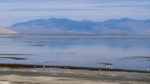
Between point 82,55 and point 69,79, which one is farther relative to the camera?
point 82,55

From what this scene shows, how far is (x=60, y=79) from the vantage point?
15.0m

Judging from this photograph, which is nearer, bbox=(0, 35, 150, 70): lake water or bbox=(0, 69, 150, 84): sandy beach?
bbox=(0, 69, 150, 84): sandy beach

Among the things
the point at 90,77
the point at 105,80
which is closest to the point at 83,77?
the point at 90,77

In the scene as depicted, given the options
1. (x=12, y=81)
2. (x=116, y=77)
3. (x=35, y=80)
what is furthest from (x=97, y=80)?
(x=12, y=81)

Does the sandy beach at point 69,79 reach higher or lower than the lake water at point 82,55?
lower

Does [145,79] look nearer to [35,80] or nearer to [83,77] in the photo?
[83,77]

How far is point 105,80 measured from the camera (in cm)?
1467

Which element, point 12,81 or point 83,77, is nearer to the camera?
point 12,81

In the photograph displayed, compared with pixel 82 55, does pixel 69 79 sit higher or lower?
lower

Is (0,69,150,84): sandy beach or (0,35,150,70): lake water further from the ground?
(0,35,150,70): lake water

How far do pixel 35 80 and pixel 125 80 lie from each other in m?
3.84

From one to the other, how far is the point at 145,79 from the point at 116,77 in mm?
1328

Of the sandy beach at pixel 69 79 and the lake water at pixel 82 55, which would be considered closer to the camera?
the sandy beach at pixel 69 79

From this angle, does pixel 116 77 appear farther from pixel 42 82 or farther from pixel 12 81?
pixel 12 81
